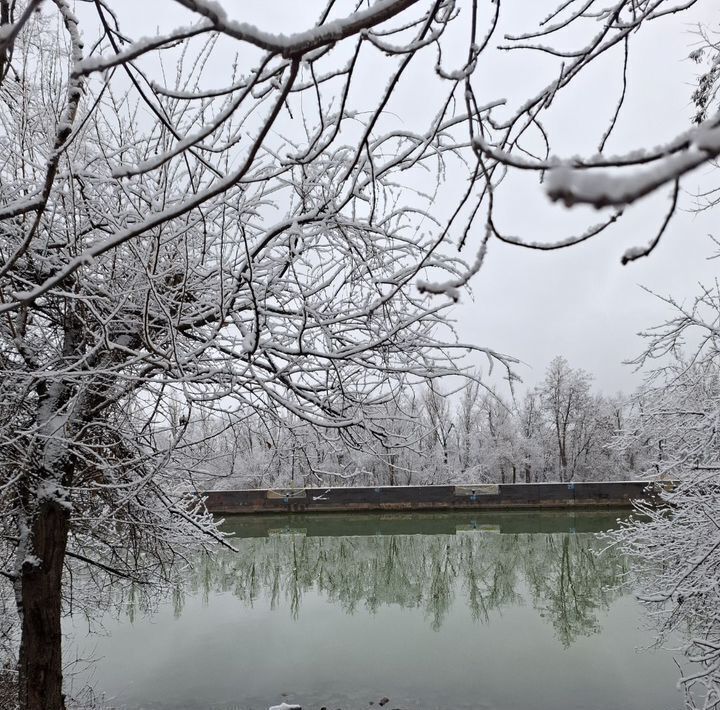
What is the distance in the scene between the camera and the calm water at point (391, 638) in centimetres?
770

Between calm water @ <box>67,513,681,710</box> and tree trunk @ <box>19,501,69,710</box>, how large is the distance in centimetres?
228

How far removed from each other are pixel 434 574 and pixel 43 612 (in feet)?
36.0

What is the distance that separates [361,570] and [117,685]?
7.13 metres

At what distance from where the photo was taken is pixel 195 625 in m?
10.2

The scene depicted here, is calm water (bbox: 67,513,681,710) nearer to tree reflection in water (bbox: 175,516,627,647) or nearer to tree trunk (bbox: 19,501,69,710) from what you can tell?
tree reflection in water (bbox: 175,516,627,647)

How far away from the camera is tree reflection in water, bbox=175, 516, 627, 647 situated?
11.4 m

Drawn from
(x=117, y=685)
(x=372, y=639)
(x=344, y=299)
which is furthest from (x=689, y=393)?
(x=117, y=685)

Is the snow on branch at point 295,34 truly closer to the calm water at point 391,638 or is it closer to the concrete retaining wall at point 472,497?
the calm water at point 391,638

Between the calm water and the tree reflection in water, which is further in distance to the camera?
the tree reflection in water

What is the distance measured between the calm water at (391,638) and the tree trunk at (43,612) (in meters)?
2.28

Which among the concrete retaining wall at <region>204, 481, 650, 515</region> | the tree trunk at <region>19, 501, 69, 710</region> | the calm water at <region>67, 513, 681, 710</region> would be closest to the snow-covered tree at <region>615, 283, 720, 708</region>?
the calm water at <region>67, 513, 681, 710</region>

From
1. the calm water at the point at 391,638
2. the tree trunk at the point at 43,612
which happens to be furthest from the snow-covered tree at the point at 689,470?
the tree trunk at the point at 43,612

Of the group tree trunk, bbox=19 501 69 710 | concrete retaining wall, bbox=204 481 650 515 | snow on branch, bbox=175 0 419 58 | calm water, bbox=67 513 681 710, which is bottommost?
calm water, bbox=67 513 681 710

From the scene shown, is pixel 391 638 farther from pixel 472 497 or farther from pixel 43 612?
pixel 472 497
